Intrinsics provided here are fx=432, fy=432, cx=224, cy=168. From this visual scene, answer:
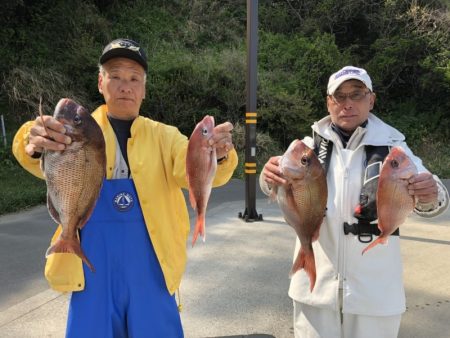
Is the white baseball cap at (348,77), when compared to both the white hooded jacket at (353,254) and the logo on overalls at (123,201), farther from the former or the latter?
the logo on overalls at (123,201)

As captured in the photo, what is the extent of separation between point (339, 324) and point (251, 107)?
5172 mm

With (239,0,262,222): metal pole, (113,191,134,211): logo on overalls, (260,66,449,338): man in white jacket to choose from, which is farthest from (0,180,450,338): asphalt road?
(113,191,134,211): logo on overalls

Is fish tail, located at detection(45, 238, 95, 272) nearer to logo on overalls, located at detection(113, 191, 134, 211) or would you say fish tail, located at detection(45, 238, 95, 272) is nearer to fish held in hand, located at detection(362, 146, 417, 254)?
logo on overalls, located at detection(113, 191, 134, 211)

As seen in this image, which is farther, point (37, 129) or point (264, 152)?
point (264, 152)

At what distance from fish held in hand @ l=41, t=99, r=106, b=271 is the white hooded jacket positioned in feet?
3.11

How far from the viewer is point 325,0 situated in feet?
69.9

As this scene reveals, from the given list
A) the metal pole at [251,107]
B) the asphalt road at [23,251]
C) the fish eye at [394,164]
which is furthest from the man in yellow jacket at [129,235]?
the metal pole at [251,107]

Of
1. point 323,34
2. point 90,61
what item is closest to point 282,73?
point 323,34

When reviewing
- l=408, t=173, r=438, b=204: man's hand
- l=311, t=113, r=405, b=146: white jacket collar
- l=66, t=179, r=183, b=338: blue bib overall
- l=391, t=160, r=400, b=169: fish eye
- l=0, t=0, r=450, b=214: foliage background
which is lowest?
l=66, t=179, r=183, b=338: blue bib overall

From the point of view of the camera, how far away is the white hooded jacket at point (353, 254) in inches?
92.5

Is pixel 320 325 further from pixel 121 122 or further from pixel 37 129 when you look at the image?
pixel 37 129

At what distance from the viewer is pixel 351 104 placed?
7.88 ft

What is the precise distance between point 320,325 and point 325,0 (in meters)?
21.4

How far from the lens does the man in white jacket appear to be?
235cm
